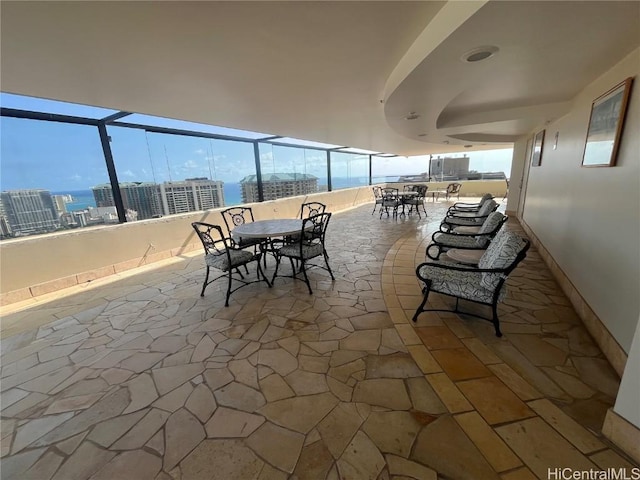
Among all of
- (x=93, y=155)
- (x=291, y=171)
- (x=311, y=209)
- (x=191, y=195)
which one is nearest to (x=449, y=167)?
(x=291, y=171)

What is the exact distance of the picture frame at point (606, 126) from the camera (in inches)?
76.8

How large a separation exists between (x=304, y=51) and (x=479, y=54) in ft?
4.47

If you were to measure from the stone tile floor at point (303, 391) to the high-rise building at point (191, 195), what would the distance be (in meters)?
2.52

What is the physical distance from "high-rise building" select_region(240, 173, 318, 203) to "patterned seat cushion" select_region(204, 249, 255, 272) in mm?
3683

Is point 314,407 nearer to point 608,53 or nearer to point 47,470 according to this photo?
point 47,470

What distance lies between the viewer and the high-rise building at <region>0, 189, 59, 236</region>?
3254 millimetres

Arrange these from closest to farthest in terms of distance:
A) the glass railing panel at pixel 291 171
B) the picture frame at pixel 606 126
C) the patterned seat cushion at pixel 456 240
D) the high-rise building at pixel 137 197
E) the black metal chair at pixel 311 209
Result: the picture frame at pixel 606 126
the patterned seat cushion at pixel 456 240
the high-rise building at pixel 137 197
the black metal chair at pixel 311 209
the glass railing panel at pixel 291 171

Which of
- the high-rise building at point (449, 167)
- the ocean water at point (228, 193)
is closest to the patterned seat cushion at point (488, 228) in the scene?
the ocean water at point (228, 193)

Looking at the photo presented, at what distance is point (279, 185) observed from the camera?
7.45 meters

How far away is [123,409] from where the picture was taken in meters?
1.64

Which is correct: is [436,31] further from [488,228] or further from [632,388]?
[488,228]

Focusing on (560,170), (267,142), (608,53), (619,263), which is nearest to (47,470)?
(619,263)

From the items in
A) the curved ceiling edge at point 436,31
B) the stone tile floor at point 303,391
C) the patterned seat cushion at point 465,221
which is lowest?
the stone tile floor at point 303,391

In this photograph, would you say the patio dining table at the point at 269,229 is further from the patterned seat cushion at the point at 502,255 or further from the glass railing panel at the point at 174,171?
the glass railing panel at the point at 174,171
